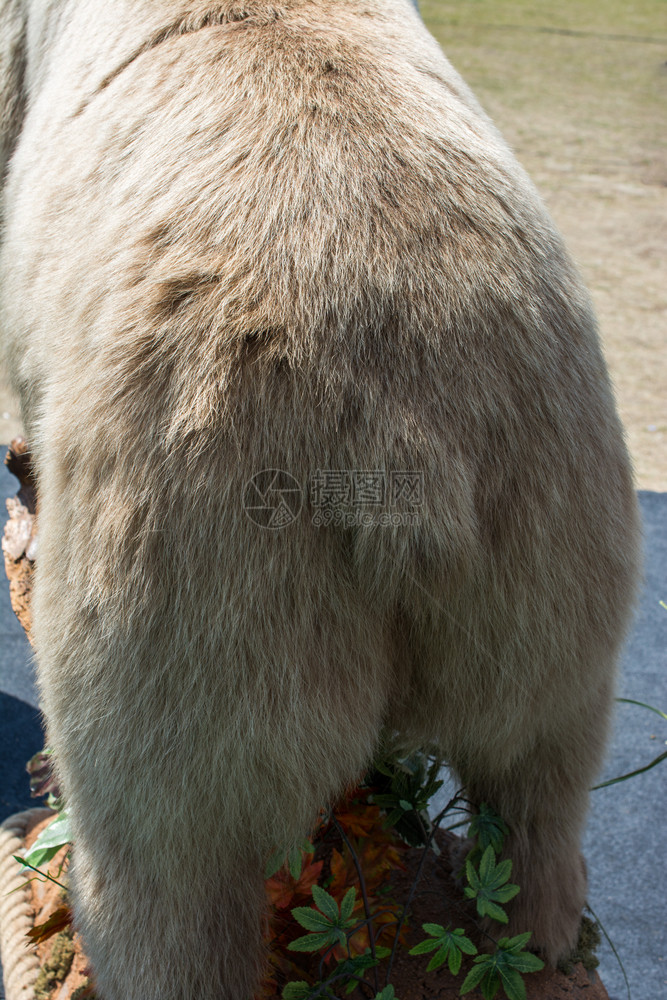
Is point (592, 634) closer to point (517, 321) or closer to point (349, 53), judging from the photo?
point (517, 321)

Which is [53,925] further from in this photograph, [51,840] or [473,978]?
[473,978]

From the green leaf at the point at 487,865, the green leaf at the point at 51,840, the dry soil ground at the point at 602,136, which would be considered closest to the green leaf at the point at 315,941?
the green leaf at the point at 487,865

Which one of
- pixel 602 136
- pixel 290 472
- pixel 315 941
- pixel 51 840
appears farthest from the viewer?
pixel 602 136

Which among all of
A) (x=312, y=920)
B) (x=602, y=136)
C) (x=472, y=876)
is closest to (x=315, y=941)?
(x=312, y=920)

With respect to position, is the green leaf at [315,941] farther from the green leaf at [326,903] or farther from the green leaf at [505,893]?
the green leaf at [505,893]

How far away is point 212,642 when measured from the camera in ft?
2.76

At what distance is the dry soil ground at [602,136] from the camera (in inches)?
Result: 169

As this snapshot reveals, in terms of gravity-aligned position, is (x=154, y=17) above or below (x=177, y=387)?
above

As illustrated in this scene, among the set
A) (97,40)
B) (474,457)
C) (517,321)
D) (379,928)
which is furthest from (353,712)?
(97,40)

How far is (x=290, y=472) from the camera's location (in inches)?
32.3

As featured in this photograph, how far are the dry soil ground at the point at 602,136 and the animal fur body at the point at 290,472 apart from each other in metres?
1.26

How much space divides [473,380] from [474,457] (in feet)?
0.26

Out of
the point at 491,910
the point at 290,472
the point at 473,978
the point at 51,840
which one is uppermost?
Result: the point at 290,472

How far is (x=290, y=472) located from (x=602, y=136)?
709 cm
